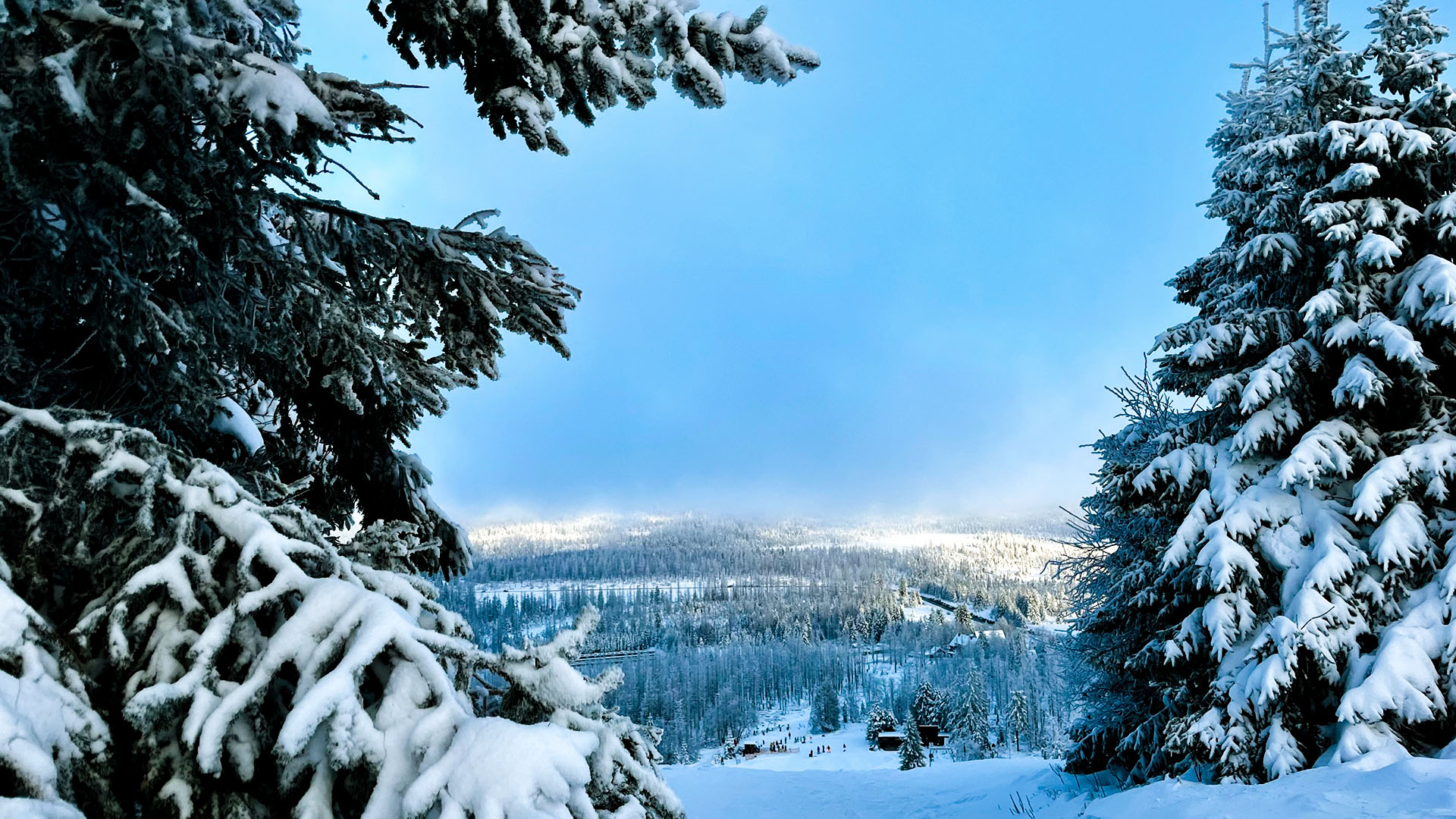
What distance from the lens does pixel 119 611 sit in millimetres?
1562

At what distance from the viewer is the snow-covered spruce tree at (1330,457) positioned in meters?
6.85

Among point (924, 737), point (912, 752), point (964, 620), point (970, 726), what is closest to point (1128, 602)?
point (912, 752)

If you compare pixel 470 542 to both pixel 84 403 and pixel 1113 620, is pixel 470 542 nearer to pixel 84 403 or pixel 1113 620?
pixel 84 403

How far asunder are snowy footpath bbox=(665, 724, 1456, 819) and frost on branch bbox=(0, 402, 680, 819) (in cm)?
528

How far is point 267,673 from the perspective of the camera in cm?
148

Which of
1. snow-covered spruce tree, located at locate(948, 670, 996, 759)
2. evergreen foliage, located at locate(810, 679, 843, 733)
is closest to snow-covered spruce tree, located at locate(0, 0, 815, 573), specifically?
snow-covered spruce tree, located at locate(948, 670, 996, 759)

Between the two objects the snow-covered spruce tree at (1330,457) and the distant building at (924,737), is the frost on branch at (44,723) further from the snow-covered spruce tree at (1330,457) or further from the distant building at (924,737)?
the distant building at (924,737)

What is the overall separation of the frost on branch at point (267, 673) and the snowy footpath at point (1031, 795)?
5.28 metres

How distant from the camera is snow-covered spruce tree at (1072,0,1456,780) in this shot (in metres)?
6.85

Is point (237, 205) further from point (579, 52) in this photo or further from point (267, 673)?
point (267, 673)

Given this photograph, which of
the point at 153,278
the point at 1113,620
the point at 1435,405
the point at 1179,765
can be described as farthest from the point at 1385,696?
the point at 153,278

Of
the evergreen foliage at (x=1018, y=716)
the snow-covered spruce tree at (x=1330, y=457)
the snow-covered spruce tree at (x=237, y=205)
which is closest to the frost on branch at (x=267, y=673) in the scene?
the snow-covered spruce tree at (x=237, y=205)

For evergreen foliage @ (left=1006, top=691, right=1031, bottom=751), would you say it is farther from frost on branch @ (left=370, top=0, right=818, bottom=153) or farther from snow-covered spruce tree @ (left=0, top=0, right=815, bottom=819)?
frost on branch @ (left=370, top=0, right=818, bottom=153)

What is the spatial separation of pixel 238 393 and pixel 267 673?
261cm
